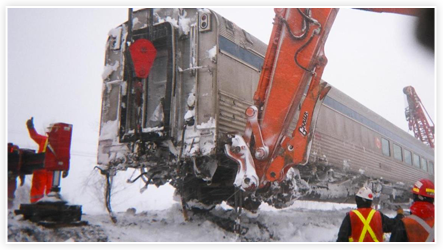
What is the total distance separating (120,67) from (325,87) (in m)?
2.33

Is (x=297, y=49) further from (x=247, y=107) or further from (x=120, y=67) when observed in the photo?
(x=120, y=67)

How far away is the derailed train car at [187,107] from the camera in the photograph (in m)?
4.00

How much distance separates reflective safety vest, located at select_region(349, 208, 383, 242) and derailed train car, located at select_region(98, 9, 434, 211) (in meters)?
1.04

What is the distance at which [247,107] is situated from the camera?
4.05 metres

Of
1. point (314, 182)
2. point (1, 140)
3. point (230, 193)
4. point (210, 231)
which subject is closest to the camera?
point (1, 140)

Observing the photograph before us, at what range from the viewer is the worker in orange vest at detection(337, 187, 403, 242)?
10.3ft

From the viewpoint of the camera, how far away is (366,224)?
3152mm

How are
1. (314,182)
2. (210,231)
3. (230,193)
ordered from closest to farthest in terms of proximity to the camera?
(210,231), (230,193), (314,182)

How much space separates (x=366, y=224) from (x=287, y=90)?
5.08 ft

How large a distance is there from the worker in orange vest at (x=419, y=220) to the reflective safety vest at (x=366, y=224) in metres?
0.17

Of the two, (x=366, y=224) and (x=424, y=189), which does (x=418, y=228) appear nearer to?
(x=424, y=189)

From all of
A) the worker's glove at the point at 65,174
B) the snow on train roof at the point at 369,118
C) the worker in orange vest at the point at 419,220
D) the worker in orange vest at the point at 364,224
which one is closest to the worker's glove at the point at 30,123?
the worker's glove at the point at 65,174

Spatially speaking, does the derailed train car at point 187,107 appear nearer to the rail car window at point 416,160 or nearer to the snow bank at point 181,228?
the snow bank at point 181,228
